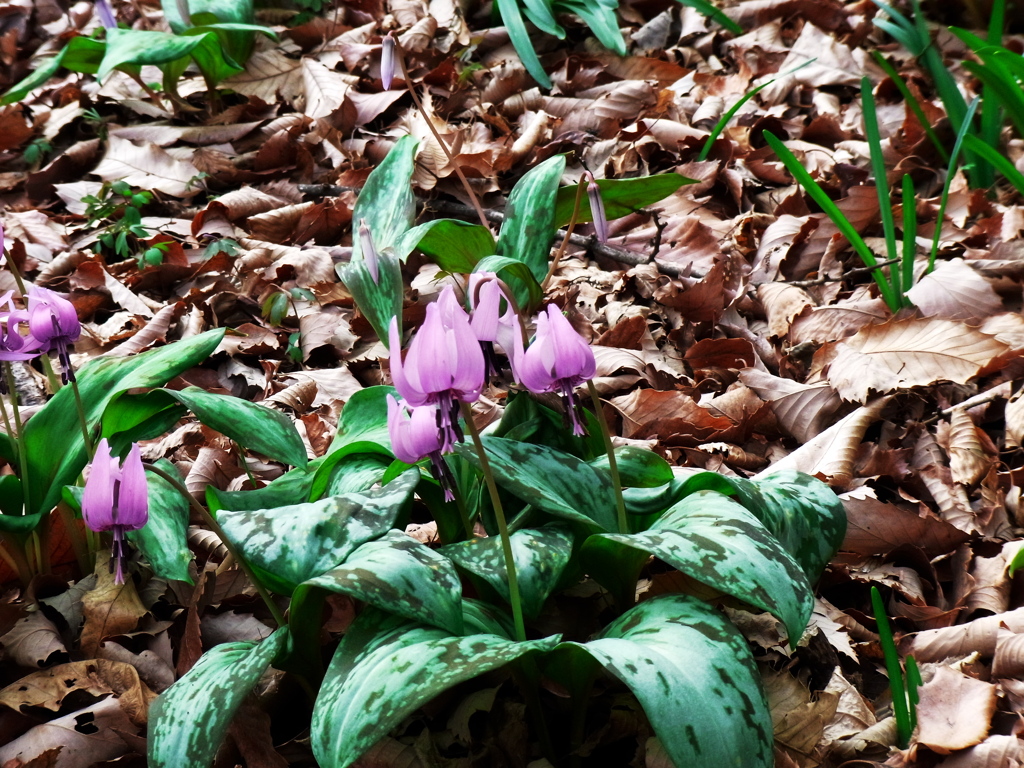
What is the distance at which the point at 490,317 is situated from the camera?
3.85ft

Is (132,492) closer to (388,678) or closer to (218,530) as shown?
(218,530)

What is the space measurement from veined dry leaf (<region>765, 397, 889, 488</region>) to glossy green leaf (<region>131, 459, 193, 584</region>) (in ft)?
4.04

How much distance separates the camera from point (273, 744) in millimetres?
1469

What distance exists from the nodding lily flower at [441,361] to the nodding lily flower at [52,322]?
0.78 metres

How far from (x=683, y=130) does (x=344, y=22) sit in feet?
6.68

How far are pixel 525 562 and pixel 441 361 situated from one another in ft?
1.32

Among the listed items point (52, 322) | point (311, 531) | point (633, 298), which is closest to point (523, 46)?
point (633, 298)

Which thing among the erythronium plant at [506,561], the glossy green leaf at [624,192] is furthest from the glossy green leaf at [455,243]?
the erythronium plant at [506,561]

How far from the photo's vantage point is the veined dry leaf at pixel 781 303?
2550mm

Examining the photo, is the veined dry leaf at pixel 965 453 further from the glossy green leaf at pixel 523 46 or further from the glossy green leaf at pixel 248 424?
the glossy green leaf at pixel 523 46

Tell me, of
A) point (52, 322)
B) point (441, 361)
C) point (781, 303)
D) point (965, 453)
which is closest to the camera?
point (441, 361)

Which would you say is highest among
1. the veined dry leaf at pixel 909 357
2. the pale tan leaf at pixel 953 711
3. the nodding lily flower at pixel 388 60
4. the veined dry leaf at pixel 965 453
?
the nodding lily flower at pixel 388 60

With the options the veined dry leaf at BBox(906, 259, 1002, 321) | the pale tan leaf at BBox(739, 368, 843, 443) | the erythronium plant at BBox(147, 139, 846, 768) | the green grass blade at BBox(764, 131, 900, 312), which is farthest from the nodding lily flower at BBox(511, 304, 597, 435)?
the veined dry leaf at BBox(906, 259, 1002, 321)

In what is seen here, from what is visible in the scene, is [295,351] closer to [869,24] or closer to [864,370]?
[864,370]
